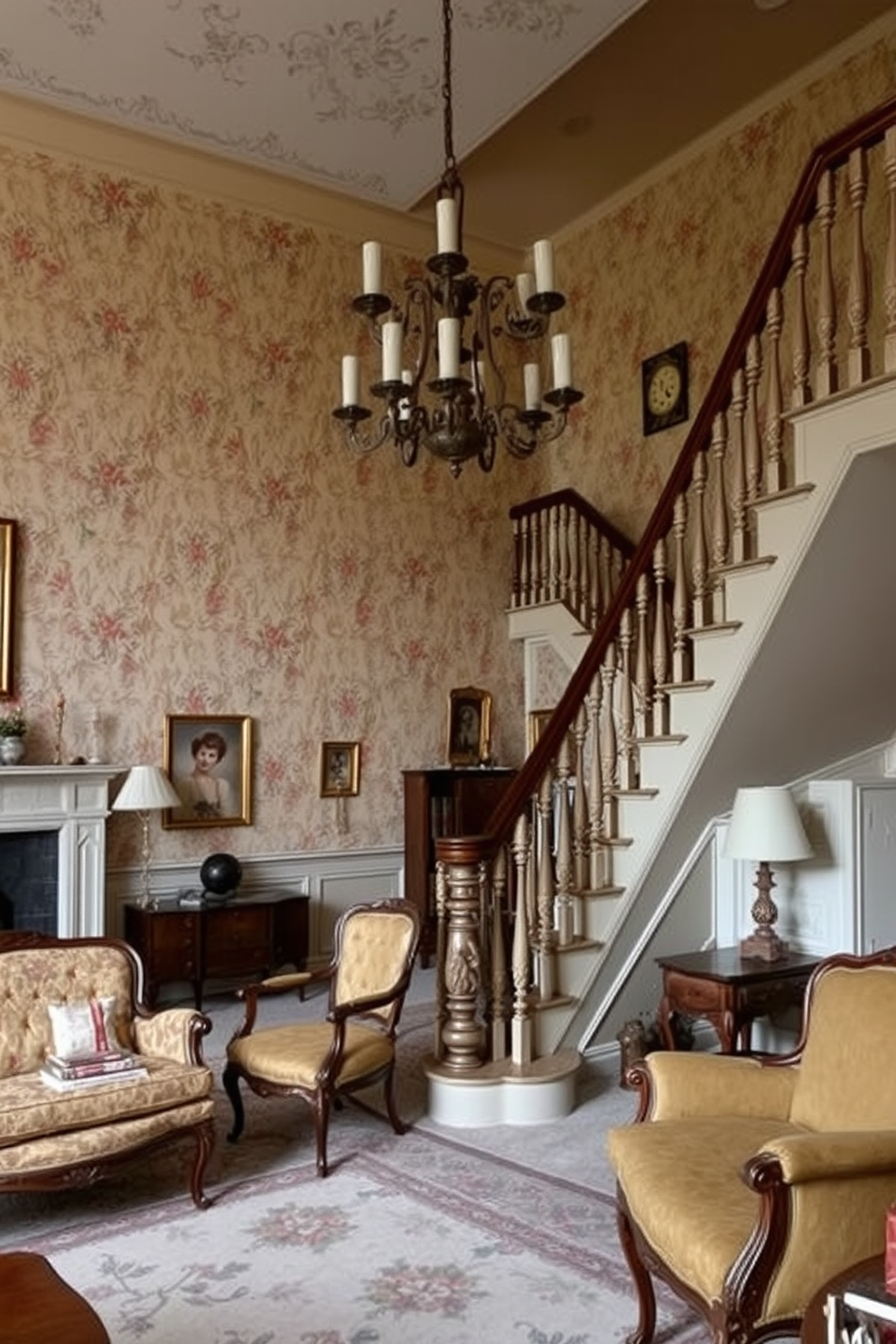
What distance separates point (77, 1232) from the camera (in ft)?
11.2

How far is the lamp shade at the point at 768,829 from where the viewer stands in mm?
4625

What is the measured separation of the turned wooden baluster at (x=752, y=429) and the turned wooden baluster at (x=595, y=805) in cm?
107

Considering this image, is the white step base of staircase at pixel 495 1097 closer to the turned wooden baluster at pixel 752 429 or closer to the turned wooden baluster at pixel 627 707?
the turned wooden baluster at pixel 627 707

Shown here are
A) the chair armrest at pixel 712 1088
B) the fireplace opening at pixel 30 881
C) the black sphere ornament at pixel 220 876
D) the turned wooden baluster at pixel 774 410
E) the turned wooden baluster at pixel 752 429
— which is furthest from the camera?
the black sphere ornament at pixel 220 876

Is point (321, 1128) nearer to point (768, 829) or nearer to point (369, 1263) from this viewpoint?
point (369, 1263)

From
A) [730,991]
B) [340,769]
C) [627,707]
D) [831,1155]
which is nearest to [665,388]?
[340,769]

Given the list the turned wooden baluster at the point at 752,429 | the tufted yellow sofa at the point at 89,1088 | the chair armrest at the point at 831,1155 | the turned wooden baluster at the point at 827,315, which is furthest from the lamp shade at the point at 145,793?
the chair armrest at the point at 831,1155

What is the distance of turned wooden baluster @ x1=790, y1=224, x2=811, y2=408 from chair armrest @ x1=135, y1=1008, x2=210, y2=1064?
10.4ft

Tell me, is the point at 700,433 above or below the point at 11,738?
above

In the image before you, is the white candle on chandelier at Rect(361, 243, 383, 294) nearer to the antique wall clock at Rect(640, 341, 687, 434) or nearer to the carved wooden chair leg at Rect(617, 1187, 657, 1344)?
the carved wooden chair leg at Rect(617, 1187, 657, 1344)

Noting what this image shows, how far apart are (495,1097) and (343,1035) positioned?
768 mm

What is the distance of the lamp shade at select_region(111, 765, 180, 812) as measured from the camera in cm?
633

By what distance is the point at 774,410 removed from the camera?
4.20m

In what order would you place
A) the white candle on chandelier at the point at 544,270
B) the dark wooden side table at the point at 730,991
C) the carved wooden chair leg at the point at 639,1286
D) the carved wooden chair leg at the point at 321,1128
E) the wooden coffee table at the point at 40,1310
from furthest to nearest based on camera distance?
1. the dark wooden side table at the point at 730,991
2. the carved wooden chair leg at the point at 321,1128
3. the white candle on chandelier at the point at 544,270
4. the carved wooden chair leg at the point at 639,1286
5. the wooden coffee table at the point at 40,1310
